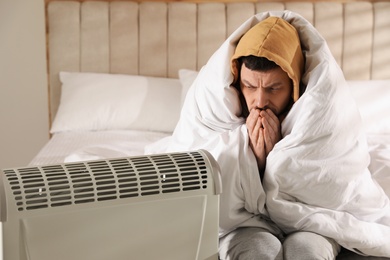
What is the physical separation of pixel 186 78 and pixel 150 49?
10.8 inches

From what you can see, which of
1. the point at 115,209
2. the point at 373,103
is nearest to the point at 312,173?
the point at 115,209

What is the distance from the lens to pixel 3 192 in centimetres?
152

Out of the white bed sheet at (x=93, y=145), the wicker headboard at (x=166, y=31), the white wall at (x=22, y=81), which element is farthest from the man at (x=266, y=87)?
the white wall at (x=22, y=81)

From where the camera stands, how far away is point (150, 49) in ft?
10.7

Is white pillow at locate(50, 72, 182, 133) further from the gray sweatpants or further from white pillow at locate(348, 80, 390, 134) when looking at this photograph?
the gray sweatpants

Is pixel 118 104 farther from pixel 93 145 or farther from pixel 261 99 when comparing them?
pixel 261 99

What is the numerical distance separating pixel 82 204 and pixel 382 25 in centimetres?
215

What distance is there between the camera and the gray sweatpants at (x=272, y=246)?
5.50 ft

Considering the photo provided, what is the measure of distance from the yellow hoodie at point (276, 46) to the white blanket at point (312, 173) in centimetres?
4

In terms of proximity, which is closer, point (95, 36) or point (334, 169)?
point (334, 169)

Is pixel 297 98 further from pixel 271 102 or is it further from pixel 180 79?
pixel 180 79

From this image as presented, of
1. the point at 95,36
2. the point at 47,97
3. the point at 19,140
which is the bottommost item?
the point at 19,140

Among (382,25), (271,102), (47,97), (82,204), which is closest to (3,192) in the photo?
(82,204)

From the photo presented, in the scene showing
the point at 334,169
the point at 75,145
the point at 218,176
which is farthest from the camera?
the point at 75,145
